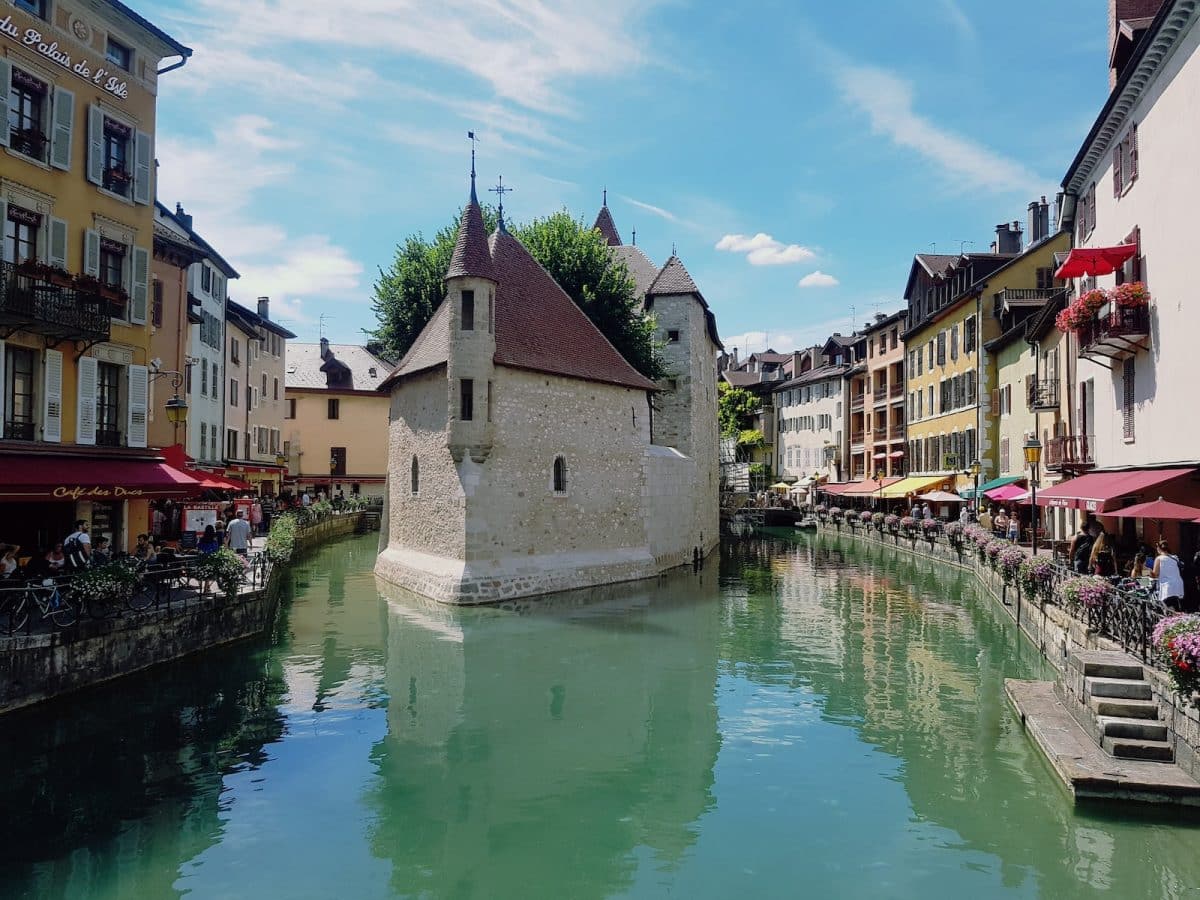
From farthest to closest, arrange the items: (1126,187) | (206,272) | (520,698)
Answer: (206,272) < (1126,187) < (520,698)

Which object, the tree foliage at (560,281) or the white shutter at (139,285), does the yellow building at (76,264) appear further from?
the tree foliage at (560,281)

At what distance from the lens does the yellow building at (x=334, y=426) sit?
57500 mm

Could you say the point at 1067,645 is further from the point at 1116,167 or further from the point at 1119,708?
the point at 1116,167

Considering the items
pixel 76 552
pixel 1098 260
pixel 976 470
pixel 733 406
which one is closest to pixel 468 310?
pixel 76 552

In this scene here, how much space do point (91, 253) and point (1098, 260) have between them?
20.4 meters

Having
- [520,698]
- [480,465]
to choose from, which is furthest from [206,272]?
[520,698]

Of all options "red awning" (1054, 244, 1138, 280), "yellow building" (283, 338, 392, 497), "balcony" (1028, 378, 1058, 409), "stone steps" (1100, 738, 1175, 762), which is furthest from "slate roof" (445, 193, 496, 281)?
"yellow building" (283, 338, 392, 497)

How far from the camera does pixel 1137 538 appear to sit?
62.5ft

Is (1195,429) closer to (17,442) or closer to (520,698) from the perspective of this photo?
(520,698)

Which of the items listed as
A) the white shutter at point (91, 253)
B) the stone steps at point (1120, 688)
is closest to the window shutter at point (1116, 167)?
the stone steps at point (1120, 688)

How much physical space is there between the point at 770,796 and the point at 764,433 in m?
67.9

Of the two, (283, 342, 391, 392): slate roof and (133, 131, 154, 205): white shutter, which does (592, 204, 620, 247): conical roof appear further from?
(133, 131, 154, 205): white shutter

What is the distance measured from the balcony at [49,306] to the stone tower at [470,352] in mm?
8126

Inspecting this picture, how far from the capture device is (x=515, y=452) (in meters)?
24.2
